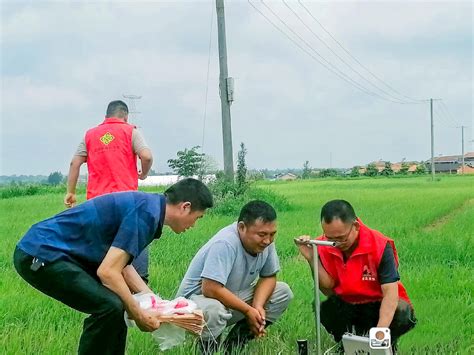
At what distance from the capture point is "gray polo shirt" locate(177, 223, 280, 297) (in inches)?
155

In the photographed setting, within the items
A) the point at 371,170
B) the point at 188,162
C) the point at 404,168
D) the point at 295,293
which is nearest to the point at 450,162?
the point at 404,168

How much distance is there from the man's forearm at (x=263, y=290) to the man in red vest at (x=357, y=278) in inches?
11.7

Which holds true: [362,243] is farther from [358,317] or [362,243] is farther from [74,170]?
[74,170]

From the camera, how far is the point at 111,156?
5.46 meters

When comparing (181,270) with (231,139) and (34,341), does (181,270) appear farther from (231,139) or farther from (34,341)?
(231,139)

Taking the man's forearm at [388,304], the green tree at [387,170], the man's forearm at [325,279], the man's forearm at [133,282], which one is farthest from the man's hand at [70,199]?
the green tree at [387,170]

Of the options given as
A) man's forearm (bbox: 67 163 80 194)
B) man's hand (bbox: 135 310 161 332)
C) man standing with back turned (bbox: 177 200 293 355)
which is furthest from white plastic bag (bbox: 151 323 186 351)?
man's forearm (bbox: 67 163 80 194)

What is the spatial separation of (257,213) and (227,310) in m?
0.61

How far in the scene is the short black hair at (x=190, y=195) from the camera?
3.37m

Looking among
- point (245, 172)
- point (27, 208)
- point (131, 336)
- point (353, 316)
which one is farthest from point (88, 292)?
point (27, 208)

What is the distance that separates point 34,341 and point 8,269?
3.14 m

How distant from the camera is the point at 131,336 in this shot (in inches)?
165

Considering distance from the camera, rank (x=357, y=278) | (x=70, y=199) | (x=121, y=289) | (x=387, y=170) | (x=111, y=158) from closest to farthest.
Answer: (x=121, y=289), (x=357, y=278), (x=111, y=158), (x=70, y=199), (x=387, y=170)

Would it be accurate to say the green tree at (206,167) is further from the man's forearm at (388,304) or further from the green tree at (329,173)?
the green tree at (329,173)
